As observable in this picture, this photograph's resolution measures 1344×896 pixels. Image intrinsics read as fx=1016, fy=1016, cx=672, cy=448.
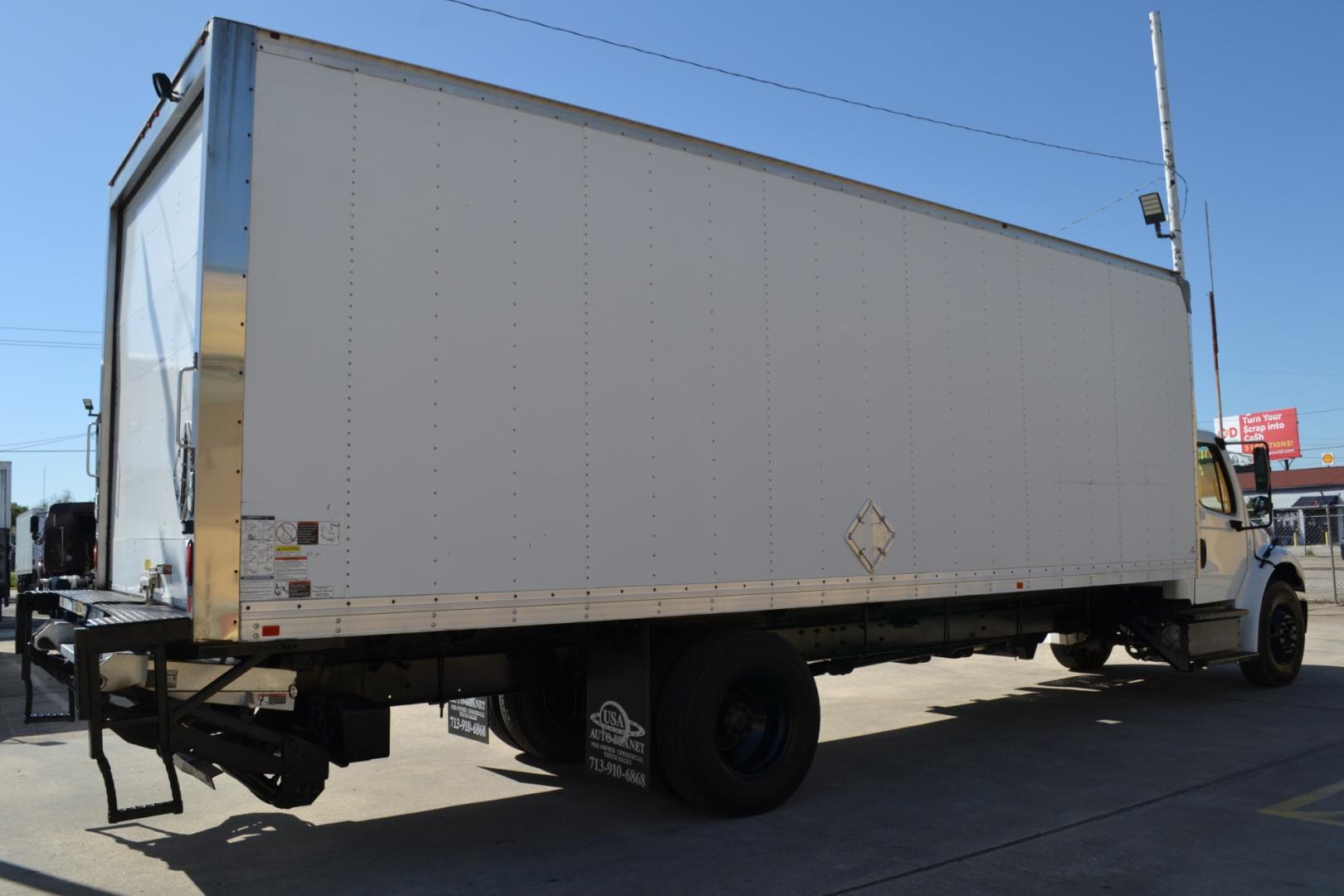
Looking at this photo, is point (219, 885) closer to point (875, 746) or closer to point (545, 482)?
point (545, 482)

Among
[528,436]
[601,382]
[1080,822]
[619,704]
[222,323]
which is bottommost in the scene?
[1080,822]

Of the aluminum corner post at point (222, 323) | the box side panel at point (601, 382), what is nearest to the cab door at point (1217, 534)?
the box side panel at point (601, 382)

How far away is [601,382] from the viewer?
5.41 metres

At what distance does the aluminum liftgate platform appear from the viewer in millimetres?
4242

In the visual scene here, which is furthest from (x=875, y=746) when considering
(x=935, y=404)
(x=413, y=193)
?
(x=413, y=193)

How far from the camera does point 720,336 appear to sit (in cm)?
594

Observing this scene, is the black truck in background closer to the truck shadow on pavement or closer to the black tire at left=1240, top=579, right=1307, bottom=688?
the truck shadow on pavement

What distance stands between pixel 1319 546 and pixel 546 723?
57032mm

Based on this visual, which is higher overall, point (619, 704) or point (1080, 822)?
point (619, 704)

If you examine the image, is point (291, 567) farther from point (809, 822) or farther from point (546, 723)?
point (546, 723)

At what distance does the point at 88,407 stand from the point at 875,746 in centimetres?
621

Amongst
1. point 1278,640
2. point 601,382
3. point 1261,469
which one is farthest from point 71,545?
point 1278,640

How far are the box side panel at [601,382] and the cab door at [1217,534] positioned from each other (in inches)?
87.5

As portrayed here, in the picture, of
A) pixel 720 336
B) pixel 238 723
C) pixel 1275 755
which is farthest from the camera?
pixel 1275 755
